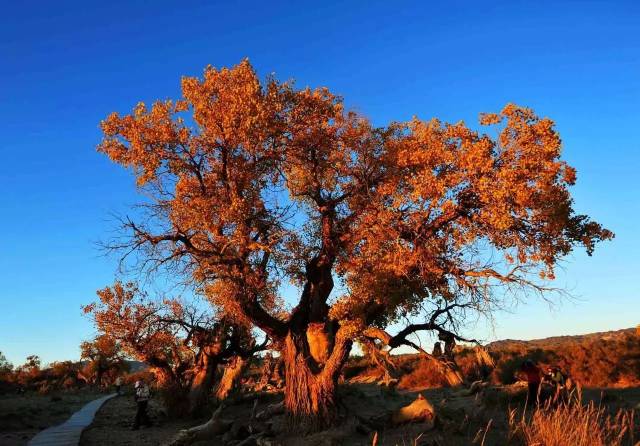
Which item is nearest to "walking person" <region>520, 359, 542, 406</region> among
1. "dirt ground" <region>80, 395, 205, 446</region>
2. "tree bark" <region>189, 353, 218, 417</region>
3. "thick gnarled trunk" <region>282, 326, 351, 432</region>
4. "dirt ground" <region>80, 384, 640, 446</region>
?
"dirt ground" <region>80, 384, 640, 446</region>

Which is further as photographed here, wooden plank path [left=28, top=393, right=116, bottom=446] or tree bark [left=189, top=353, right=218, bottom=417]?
tree bark [left=189, top=353, right=218, bottom=417]

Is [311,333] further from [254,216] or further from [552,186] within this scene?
[552,186]

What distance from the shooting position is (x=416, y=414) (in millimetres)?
15242

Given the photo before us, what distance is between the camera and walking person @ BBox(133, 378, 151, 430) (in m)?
23.2

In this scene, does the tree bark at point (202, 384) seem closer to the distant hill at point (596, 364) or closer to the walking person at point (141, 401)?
the walking person at point (141, 401)

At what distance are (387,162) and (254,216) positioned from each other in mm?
4554

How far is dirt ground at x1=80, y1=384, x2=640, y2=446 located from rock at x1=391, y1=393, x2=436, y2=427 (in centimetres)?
22

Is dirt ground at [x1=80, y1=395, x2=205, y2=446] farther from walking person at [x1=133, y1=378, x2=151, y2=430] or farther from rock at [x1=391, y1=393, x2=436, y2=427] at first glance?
rock at [x1=391, y1=393, x2=436, y2=427]

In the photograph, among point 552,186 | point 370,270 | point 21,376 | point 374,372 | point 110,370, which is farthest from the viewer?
point 110,370

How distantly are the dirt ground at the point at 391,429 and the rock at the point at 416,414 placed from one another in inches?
8.8

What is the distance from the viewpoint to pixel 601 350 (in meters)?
34.5

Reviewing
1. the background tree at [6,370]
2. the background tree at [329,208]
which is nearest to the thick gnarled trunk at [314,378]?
the background tree at [329,208]

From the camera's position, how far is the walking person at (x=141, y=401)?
76.2ft

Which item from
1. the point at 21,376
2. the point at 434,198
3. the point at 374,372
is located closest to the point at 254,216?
the point at 434,198
